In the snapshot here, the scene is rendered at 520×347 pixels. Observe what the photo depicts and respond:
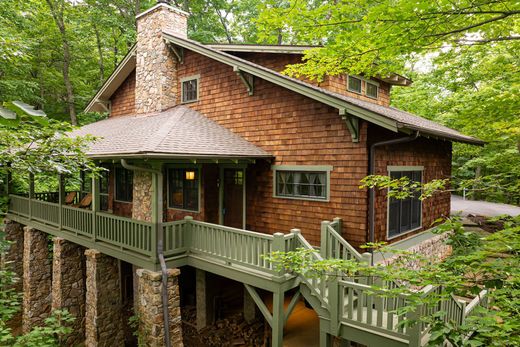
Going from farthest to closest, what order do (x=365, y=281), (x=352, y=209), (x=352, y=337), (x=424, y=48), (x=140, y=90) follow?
1. (x=140, y=90)
2. (x=352, y=209)
3. (x=365, y=281)
4. (x=352, y=337)
5. (x=424, y=48)

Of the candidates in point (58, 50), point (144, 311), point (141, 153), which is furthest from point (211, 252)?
point (58, 50)

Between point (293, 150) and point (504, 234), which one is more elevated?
point (293, 150)

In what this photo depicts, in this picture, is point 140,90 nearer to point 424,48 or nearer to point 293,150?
point 293,150

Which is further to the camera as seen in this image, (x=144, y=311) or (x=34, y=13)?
(x=34, y=13)

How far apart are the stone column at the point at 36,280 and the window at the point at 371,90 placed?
1338cm

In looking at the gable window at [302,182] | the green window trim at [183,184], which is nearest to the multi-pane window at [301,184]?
the gable window at [302,182]

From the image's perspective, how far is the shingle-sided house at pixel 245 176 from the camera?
6426 mm

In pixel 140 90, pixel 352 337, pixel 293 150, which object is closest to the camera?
pixel 352 337

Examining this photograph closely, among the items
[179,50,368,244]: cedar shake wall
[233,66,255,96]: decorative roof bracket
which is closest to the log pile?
[179,50,368,244]: cedar shake wall

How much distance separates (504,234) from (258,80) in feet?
23.0

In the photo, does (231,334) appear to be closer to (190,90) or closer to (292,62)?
(190,90)

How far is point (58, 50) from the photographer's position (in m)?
20.9

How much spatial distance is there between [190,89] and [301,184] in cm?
566

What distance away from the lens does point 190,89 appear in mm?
10969
